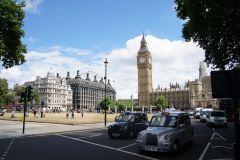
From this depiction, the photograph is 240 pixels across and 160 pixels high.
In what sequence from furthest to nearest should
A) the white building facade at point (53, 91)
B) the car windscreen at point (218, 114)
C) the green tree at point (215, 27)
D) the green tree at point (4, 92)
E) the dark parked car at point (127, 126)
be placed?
the white building facade at point (53, 91)
the green tree at point (4, 92)
the car windscreen at point (218, 114)
the dark parked car at point (127, 126)
the green tree at point (215, 27)

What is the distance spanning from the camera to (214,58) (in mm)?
23234

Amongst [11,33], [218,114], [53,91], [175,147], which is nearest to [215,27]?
[175,147]

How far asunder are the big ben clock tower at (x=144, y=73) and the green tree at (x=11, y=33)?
499 ft

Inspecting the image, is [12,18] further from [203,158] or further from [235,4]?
[203,158]

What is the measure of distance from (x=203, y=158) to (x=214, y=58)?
12229 millimetres

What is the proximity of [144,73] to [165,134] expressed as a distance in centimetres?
16373

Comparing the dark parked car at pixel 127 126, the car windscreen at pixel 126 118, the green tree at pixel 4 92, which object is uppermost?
the green tree at pixel 4 92

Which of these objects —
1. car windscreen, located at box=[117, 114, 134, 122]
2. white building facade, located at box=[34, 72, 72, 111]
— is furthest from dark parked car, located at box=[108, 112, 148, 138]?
white building facade, located at box=[34, 72, 72, 111]

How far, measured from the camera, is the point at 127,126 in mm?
21250

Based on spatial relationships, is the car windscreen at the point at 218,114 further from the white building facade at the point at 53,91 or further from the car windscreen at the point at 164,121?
the white building facade at the point at 53,91

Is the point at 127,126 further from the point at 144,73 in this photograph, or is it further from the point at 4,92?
the point at 144,73

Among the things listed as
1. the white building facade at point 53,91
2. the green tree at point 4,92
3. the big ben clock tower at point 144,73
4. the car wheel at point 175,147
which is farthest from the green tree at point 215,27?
the big ben clock tower at point 144,73

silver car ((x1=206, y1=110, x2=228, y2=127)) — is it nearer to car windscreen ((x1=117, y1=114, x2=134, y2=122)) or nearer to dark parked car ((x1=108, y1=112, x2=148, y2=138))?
dark parked car ((x1=108, y1=112, x2=148, y2=138))

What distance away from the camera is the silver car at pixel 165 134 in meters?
13.3
